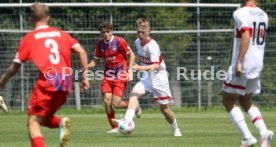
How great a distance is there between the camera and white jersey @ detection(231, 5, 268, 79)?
10695mm

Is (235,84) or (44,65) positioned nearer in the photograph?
(44,65)

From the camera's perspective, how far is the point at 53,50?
32.1ft

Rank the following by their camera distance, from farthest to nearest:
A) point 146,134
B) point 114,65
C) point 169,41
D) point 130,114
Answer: point 169,41, point 114,65, point 146,134, point 130,114

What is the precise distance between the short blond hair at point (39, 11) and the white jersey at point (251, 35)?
8.50 feet

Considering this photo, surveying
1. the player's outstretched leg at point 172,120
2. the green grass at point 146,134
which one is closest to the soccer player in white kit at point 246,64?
the green grass at point 146,134

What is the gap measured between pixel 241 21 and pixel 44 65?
2738 millimetres

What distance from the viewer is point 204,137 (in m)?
14.1

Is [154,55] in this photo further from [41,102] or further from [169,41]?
[169,41]

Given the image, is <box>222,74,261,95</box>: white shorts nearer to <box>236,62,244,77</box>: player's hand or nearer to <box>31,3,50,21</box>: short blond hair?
<box>236,62,244,77</box>: player's hand

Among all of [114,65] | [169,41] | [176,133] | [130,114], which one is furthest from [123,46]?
[169,41]

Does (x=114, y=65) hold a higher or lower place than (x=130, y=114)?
higher

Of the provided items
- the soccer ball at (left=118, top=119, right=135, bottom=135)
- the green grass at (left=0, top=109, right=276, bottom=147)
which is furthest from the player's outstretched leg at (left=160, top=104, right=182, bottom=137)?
the soccer ball at (left=118, top=119, right=135, bottom=135)

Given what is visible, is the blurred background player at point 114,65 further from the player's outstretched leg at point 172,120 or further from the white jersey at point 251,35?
the white jersey at point 251,35

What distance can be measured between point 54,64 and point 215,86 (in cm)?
1726
